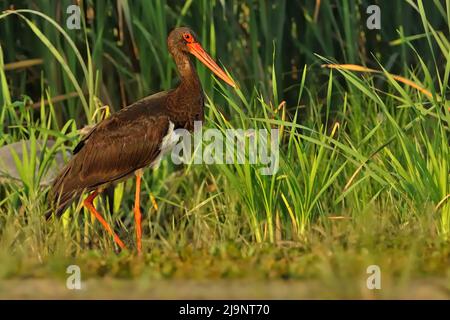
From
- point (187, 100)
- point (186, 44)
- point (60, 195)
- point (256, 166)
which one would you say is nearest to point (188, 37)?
point (186, 44)

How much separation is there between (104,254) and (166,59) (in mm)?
2328

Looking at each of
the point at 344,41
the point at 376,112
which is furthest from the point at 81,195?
the point at 344,41

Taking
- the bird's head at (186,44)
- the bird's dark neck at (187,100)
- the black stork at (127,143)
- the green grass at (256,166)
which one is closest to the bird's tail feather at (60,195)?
the black stork at (127,143)

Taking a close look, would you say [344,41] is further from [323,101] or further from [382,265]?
[382,265]

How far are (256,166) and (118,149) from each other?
104cm

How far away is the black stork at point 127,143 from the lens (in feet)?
23.4

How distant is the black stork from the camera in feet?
23.4

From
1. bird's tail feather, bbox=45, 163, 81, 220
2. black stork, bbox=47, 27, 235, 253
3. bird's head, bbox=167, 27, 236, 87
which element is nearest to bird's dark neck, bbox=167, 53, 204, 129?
black stork, bbox=47, 27, 235, 253

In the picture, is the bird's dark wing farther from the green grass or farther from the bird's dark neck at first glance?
the green grass

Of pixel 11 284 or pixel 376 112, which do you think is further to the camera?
pixel 376 112

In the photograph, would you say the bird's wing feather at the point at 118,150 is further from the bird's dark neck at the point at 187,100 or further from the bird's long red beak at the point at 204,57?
the bird's long red beak at the point at 204,57

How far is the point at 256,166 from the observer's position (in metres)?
6.64

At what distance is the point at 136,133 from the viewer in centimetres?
716

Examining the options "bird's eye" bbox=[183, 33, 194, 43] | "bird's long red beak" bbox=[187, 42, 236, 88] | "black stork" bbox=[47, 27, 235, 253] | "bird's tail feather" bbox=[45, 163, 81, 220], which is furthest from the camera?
"bird's eye" bbox=[183, 33, 194, 43]
